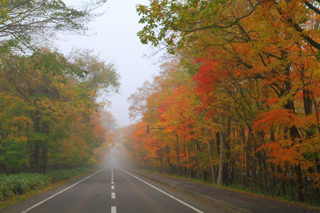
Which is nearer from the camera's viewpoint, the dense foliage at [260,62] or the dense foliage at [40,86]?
the dense foliage at [260,62]

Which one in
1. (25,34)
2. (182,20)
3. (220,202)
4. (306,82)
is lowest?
(220,202)

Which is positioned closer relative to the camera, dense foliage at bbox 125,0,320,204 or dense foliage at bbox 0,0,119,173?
dense foliage at bbox 125,0,320,204

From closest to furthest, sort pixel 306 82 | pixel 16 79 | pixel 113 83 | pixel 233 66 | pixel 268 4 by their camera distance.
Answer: pixel 268 4 → pixel 306 82 → pixel 233 66 → pixel 16 79 → pixel 113 83

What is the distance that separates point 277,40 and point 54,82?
1848 cm

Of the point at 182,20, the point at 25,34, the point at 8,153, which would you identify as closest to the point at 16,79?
the point at 8,153

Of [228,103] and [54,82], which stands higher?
[54,82]

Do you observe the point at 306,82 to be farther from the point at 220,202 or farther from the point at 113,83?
the point at 113,83

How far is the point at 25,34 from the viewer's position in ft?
35.1

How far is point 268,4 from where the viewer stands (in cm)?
719

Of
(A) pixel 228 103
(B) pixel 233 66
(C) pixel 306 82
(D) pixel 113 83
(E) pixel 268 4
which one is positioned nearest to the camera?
(E) pixel 268 4

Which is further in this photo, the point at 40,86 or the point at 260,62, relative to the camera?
the point at 40,86

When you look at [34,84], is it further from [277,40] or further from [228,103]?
[277,40]

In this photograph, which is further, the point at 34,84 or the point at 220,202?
the point at 34,84

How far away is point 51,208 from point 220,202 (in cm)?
662
